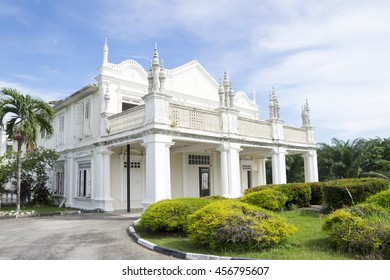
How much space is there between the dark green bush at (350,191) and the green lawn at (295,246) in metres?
2.11

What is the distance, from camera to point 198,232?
6.89 metres

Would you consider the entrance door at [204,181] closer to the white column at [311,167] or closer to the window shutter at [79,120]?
the white column at [311,167]

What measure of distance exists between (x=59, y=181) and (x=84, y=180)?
381cm

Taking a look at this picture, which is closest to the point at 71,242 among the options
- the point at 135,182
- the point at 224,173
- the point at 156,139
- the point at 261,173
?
the point at 156,139

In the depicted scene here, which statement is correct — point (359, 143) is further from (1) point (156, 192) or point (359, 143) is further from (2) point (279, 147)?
(1) point (156, 192)

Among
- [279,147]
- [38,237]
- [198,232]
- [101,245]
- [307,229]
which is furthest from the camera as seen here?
[279,147]

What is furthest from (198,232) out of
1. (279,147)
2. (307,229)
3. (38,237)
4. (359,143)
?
(359,143)

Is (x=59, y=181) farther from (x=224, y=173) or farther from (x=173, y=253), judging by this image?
(x=173, y=253)

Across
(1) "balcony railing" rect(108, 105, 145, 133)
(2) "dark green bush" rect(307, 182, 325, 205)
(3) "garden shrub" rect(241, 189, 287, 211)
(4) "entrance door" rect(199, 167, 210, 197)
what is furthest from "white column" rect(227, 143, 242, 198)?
(4) "entrance door" rect(199, 167, 210, 197)

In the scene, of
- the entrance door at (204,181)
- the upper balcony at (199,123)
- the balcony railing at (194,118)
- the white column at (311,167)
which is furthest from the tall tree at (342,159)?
the balcony railing at (194,118)

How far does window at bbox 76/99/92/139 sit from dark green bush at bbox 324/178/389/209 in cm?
1247

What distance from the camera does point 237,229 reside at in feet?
21.6
